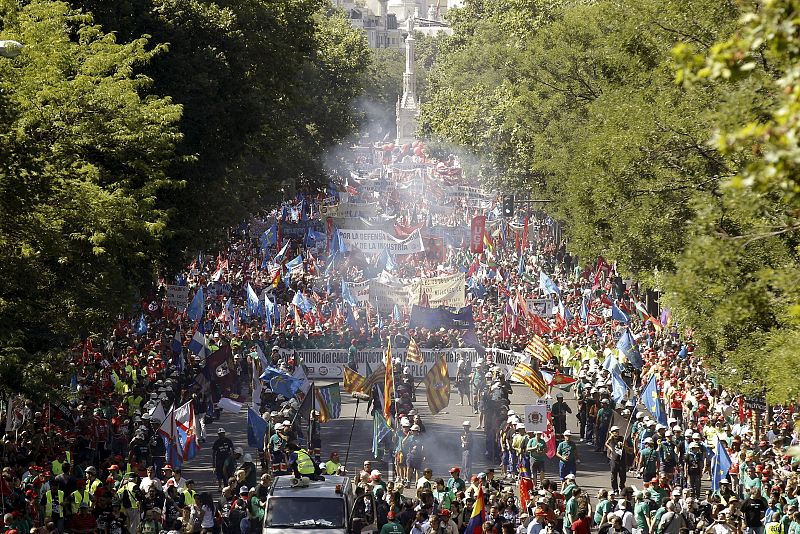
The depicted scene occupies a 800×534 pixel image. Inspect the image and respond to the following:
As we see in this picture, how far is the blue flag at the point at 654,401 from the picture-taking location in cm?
2839

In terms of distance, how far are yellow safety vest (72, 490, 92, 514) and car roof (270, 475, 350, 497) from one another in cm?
295

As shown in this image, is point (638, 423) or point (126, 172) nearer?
point (638, 423)

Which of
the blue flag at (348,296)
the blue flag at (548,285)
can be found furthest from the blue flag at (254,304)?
the blue flag at (548,285)

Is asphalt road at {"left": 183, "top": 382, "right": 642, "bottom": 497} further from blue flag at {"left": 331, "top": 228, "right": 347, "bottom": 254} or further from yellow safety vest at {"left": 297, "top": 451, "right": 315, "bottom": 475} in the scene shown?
blue flag at {"left": 331, "top": 228, "right": 347, "bottom": 254}

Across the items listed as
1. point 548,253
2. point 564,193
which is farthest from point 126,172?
point 548,253

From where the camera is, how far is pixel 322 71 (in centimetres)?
8025

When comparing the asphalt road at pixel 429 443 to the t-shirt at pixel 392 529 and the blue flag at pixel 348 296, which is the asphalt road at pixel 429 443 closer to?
the t-shirt at pixel 392 529

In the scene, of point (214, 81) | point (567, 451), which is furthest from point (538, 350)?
point (214, 81)

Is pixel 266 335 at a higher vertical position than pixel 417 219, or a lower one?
lower

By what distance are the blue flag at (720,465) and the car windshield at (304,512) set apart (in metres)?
7.20

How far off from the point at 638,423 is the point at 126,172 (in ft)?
34.3

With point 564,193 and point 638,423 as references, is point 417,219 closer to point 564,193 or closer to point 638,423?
point 564,193

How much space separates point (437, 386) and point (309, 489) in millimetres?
12185

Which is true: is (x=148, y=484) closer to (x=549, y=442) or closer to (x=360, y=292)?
(x=549, y=442)
